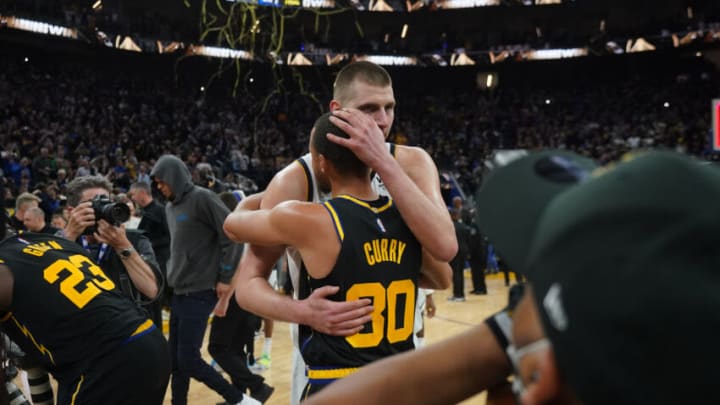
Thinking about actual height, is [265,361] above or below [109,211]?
below

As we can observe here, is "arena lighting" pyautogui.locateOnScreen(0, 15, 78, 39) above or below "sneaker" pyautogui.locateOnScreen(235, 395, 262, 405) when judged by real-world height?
above

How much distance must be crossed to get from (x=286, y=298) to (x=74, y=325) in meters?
0.95

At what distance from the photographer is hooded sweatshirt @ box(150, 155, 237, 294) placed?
4.53 metres

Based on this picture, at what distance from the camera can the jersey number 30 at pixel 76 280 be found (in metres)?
2.33

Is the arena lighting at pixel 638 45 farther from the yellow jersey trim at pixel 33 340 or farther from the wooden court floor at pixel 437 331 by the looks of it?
the yellow jersey trim at pixel 33 340

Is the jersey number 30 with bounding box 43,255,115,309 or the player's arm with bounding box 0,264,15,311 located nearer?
the player's arm with bounding box 0,264,15,311

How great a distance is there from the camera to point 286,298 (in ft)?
6.32

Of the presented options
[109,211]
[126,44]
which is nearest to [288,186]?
[109,211]

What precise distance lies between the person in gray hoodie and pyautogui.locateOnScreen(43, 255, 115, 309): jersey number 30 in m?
1.93

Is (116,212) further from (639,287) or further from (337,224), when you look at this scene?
(639,287)

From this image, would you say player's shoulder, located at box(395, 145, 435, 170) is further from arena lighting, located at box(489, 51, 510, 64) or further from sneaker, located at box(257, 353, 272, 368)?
arena lighting, located at box(489, 51, 510, 64)

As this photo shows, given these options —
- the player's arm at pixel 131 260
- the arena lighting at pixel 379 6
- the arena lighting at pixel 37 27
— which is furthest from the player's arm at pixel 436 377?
the arena lighting at pixel 379 6

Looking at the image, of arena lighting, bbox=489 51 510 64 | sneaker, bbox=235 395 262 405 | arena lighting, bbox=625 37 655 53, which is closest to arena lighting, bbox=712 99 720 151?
arena lighting, bbox=625 37 655 53

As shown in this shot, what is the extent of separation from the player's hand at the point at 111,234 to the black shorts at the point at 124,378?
0.57m
